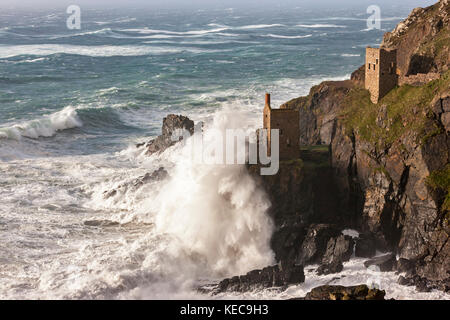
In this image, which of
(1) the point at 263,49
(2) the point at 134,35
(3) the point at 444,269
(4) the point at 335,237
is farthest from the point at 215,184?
(2) the point at 134,35

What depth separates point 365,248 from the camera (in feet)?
123

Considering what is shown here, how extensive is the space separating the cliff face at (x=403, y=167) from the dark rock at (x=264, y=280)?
202 inches

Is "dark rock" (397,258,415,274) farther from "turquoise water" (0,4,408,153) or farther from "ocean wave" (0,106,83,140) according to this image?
"ocean wave" (0,106,83,140)

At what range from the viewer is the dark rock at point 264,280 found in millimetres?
35250

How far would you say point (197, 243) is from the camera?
3978 centimetres

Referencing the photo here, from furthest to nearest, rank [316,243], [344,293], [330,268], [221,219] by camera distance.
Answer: [221,219] < [316,243] < [330,268] < [344,293]

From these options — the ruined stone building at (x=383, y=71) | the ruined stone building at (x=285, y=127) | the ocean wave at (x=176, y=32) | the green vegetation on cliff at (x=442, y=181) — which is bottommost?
the green vegetation on cliff at (x=442, y=181)

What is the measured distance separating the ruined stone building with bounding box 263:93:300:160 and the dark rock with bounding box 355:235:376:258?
242 inches

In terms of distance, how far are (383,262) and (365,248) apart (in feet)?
4.36

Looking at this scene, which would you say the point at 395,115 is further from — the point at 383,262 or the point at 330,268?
the point at 330,268

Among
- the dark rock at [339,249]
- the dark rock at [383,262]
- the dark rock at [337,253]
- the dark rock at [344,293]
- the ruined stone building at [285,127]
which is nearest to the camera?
the dark rock at [344,293]

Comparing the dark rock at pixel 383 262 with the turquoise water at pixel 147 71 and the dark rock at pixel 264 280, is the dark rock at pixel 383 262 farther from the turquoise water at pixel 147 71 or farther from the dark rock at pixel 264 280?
the turquoise water at pixel 147 71

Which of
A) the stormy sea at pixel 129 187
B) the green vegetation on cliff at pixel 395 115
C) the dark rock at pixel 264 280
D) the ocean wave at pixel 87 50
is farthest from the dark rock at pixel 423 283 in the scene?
the ocean wave at pixel 87 50

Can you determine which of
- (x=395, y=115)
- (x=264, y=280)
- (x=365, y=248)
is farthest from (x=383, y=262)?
(x=395, y=115)
